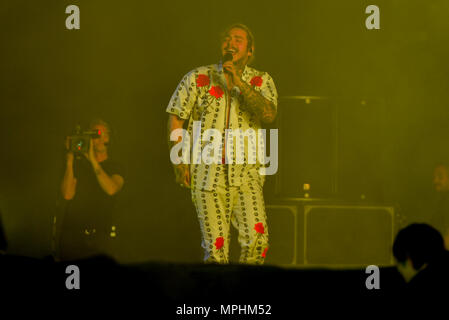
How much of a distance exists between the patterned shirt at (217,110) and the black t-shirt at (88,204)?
751 millimetres

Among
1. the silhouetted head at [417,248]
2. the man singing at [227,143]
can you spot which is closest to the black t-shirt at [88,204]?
the man singing at [227,143]

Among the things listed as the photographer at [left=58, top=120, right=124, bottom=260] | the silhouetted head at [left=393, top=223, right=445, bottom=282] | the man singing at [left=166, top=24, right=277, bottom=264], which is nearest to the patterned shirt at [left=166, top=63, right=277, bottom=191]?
the man singing at [left=166, top=24, right=277, bottom=264]

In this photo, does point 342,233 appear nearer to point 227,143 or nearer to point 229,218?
point 229,218

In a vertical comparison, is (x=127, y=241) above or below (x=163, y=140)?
below

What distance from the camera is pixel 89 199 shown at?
3.87m

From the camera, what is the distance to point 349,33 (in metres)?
4.68

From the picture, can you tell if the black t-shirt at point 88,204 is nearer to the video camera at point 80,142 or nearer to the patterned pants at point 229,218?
the video camera at point 80,142

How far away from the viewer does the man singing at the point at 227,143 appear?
3375 mm

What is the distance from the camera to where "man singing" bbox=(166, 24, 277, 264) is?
3375 mm

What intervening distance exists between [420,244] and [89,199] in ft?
7.70
